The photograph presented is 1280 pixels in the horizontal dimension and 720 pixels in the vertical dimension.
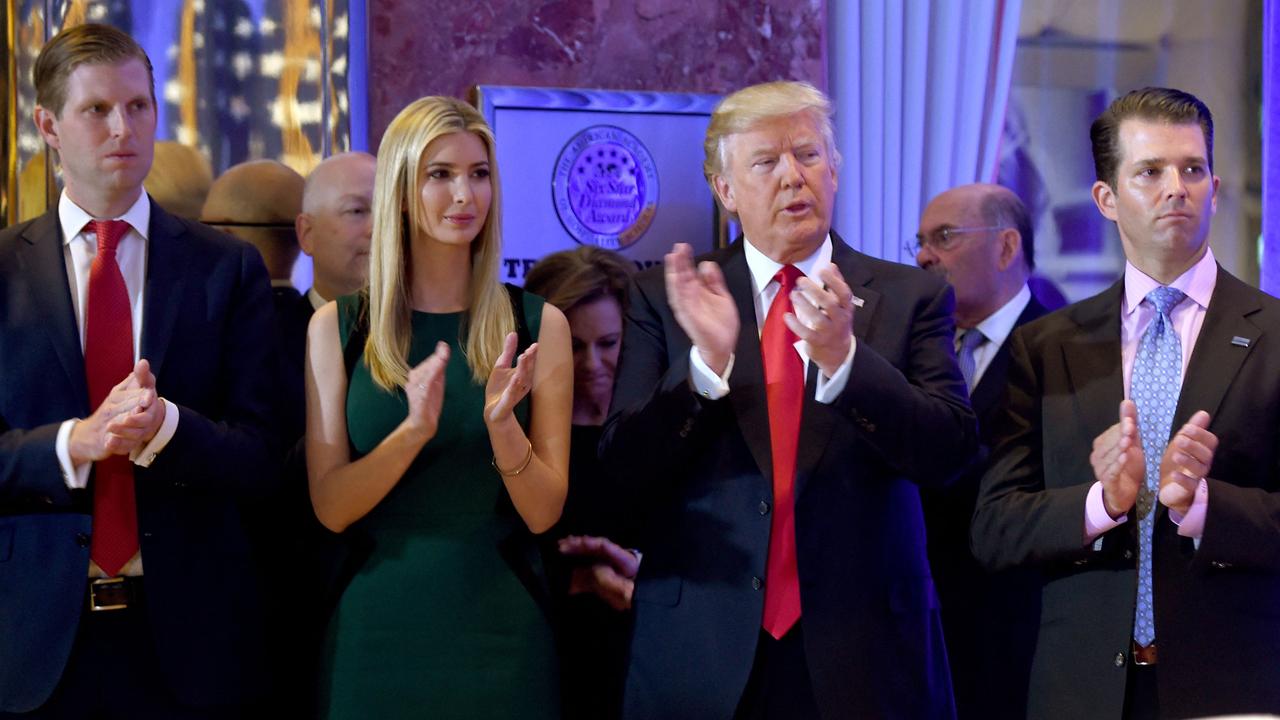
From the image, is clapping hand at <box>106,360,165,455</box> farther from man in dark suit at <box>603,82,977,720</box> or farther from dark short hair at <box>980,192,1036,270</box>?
dark short hair at <box>980,192,1036,270</box>

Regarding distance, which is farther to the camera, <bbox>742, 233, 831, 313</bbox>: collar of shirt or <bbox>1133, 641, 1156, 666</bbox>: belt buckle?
<bbox>742, 233, 831, 313</bbox>: collar of shirt

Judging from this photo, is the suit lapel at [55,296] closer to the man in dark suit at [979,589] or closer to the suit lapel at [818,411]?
the suit lapel at [818,411]

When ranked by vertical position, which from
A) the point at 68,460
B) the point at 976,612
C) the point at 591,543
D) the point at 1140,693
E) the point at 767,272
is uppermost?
the point at 767,272

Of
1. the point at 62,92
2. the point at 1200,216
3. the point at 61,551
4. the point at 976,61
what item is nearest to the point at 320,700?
the point at 61,551

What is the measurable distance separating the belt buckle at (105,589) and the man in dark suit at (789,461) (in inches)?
34.8

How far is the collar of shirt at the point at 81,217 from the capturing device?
2.65m

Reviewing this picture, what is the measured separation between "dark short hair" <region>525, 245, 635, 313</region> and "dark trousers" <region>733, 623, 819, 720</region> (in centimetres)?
119

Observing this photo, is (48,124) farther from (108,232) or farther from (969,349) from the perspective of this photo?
(969,349)

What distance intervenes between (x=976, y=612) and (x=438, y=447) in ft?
4.51

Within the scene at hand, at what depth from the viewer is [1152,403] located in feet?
8.11

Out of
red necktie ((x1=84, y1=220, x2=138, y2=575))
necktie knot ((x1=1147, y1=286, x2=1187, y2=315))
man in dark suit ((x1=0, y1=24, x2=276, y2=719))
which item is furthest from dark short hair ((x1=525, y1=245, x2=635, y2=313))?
necktie knot ((x1=1147, y1=286, x2=1187, y2=315))

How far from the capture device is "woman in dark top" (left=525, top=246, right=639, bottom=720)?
2.93 meters

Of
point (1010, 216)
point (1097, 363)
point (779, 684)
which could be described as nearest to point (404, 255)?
point (779, 684)

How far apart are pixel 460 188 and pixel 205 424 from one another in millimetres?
634
